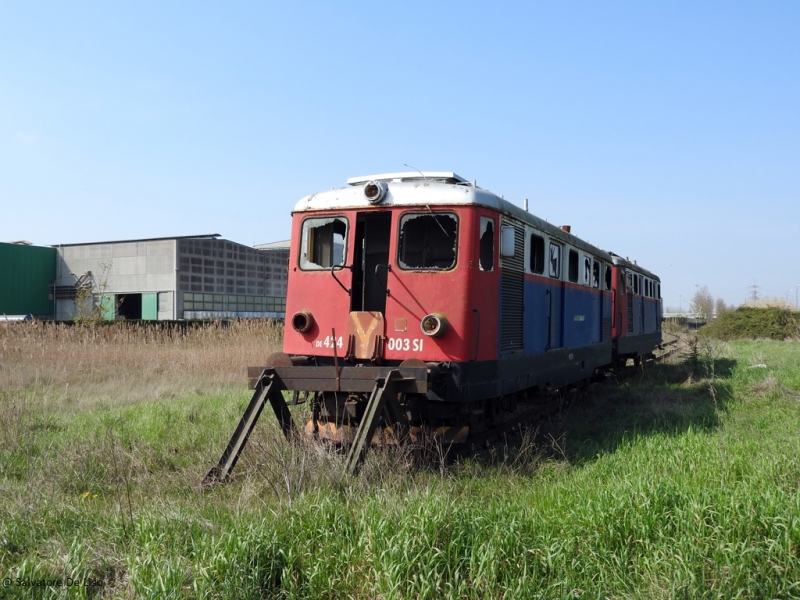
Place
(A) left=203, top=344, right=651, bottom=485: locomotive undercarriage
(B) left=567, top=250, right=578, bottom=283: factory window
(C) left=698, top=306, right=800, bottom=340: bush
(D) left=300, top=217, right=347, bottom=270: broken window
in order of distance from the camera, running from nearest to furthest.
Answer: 1. (A) left=203, top=344, right=651, bottom=485: locomotive undercarriage
2. (D) left=300, top=217, right=347, bottom=270: broken window
3. (B) left=567, top=250, right=578, bottom=283: factory window
4. (C) left=698, top=306, right=800, bottom=340: bush

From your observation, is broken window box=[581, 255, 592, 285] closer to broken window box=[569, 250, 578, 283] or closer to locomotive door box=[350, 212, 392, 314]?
broken window box=[569, 250, 578, 283]

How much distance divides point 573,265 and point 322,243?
193 inches

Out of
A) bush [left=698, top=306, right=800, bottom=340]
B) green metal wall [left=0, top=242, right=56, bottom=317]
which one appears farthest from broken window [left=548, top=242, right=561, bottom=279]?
green metal wall [left=0, top=242, right=56, bottom=317]

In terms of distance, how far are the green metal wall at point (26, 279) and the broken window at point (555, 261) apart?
3622cm

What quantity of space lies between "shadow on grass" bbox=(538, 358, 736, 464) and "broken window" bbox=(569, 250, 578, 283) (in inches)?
87.4

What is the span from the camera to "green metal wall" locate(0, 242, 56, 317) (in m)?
38.2

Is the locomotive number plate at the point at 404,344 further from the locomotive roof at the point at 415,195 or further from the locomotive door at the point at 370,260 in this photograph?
the locomotive roof at the point at 415,195

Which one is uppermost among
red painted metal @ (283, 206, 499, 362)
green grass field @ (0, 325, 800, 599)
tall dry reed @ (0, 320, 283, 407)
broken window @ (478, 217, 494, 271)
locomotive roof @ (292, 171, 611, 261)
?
locomotive roof @ (292, 171, 611, 261)

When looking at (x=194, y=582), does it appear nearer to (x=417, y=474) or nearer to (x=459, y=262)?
(x=417, y=474)

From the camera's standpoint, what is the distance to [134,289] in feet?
128

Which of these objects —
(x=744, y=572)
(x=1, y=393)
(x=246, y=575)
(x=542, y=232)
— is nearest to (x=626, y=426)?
(x=542, y=232)

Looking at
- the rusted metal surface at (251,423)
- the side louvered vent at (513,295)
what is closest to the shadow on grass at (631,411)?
the side louvered vent at (513,295)

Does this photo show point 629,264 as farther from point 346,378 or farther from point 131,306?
point 131,306

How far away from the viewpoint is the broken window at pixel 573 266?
37.6 feet
